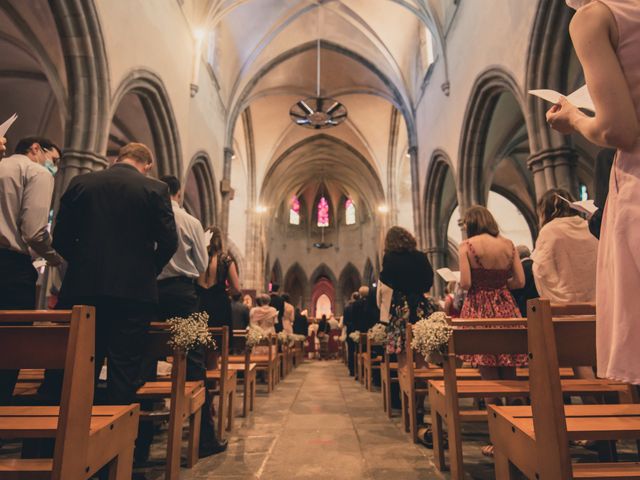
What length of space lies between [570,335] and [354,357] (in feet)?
23.0

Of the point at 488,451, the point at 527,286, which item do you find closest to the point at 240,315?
the point at 527,286

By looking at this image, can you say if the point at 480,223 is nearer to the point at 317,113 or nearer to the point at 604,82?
the point at 604,82

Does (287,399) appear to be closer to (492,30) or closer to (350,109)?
(492,30)

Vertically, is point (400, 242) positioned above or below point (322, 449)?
above

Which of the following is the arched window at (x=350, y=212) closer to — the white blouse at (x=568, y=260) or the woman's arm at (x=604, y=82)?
the white blouse at (x=568, y=260)

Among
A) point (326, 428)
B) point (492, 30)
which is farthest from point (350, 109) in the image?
point (326, 428)

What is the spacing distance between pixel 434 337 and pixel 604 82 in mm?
1467

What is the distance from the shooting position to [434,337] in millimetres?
2207

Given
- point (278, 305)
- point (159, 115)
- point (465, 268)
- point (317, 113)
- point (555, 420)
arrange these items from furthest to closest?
point (317, 113) → point (278, 305) → point (159, 115) → point (465, 268) → point (555, 420)

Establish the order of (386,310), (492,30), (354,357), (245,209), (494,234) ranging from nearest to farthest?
(494,234) → (386,310) → (492,30) → (354,357) → (245,209)

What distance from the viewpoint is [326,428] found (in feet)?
11.5

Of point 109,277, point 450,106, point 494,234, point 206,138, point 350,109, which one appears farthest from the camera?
point 350,109

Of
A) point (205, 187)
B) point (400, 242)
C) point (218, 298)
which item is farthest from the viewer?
point (205, 187)

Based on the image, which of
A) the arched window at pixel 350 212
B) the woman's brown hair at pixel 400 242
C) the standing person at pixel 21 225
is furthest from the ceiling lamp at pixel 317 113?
the arched window at pixel 350 212
